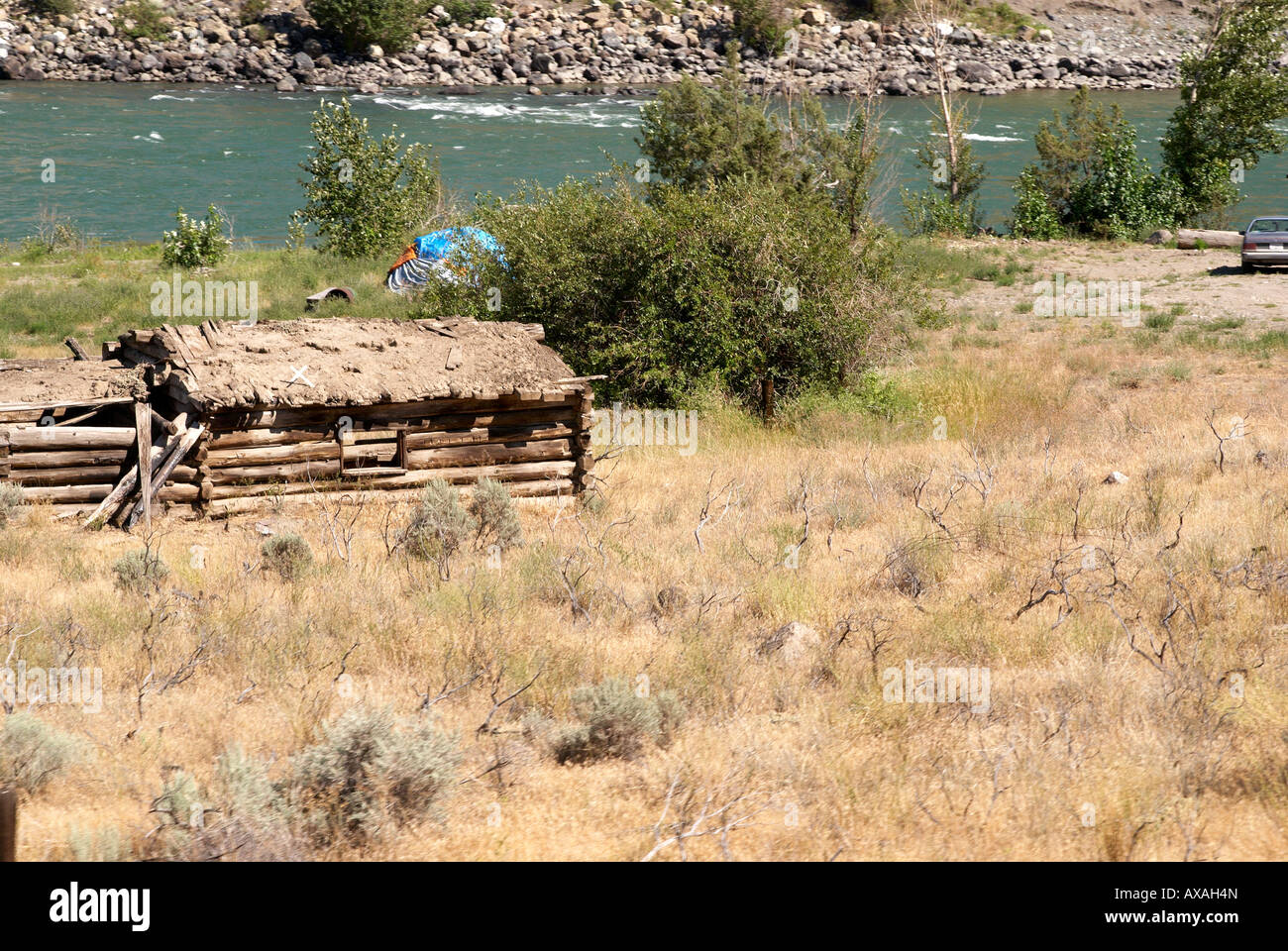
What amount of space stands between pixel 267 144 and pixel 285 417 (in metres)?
39.2

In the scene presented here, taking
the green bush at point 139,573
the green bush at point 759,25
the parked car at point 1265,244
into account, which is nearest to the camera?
the green bush at point 139,573

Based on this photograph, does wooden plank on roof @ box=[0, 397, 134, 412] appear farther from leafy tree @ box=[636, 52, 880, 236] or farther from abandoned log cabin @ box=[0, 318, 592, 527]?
leafy tree @ box=[636, 52, 880, 236]

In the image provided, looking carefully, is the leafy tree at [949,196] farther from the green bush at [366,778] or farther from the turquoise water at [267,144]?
the green bush at [366,778]

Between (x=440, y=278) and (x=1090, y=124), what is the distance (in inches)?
931

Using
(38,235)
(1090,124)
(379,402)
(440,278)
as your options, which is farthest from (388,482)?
(1090,124)

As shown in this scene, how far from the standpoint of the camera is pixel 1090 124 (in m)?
35.2

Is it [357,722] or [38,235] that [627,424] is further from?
[38,235]

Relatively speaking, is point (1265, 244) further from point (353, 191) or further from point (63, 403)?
point (63, 403)

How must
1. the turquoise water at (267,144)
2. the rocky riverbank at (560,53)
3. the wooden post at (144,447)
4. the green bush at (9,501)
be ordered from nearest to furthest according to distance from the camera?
the green bush at (9,501), the wooden post at (144,447), the turquoise water at (267,144), the rocky riverbank at (560,53)

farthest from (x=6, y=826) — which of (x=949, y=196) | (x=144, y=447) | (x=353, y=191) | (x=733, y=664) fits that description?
(x=949, y=196)

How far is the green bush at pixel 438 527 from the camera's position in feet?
34.7

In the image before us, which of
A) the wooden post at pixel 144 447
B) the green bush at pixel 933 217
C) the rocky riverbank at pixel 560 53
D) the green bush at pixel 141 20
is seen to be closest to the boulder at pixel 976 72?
the rocky riverbank at pixel 560 53

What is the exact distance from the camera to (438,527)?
35.3ft

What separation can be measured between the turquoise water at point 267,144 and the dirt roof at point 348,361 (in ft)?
74.9
